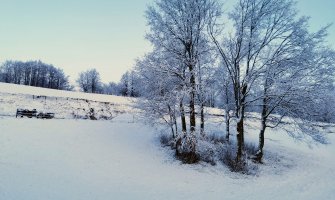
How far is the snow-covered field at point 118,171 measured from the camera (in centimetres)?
981

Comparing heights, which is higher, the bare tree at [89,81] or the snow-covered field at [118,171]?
the bare tree at [89,81]

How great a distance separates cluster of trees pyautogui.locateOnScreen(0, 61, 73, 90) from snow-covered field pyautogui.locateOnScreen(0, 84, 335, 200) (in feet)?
234

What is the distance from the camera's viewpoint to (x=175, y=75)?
1552cm

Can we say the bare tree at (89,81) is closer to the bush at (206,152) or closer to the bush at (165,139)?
the bush at (165,139)

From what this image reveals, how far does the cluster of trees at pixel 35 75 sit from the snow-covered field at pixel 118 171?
71441 mm

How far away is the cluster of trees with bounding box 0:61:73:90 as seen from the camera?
8588 centimetres

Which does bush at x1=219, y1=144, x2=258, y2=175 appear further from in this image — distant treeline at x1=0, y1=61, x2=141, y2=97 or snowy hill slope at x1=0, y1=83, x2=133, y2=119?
distant treeline at x1=0, y1=61, x2=141, y2=97

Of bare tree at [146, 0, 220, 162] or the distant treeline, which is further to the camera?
the distant treeline

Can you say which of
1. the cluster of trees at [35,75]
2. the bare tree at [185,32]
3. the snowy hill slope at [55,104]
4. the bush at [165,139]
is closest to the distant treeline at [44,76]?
the cluster of trees at [35,75]

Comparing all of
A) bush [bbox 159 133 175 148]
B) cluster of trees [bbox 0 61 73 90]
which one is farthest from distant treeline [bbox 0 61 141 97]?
bush [bbox 159 133 175 148]

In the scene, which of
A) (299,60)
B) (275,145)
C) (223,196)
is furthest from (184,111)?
(275,145)

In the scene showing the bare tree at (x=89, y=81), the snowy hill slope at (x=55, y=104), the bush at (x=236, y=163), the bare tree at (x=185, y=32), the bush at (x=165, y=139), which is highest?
the bare tree at (x=89, y=81)

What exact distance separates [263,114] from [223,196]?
9.10m

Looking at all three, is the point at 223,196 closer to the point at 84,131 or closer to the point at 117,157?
the point at 117,157
